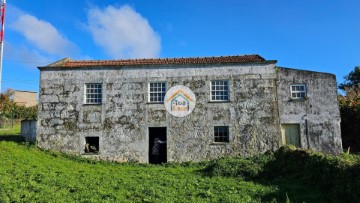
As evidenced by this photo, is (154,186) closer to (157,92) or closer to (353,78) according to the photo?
(157,92)

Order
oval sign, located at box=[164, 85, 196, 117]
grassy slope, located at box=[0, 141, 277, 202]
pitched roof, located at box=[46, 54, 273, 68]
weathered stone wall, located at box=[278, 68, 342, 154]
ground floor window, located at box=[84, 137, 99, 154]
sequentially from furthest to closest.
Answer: pitched roof, located at box=[46, 54, 273, 68], ground floor window, located at box=[84, 137, 99, 154], oval sign, located at box=[164, 85, 196, 117], weathered stone wall, located at box=[278, 68, 342, 154], grassy slope, located at box=[0, 141, 277, 202]

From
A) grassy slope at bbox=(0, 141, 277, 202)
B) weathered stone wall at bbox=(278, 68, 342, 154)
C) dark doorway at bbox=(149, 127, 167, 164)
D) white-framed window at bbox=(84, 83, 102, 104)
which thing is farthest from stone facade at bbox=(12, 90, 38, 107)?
weathered stone wall at bbox=(278, 68, 342, 154)

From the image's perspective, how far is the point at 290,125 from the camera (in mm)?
21219

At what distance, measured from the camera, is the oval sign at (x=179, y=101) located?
69.5ft

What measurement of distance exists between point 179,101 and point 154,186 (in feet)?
31.3

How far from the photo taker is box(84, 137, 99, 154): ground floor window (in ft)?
69.9

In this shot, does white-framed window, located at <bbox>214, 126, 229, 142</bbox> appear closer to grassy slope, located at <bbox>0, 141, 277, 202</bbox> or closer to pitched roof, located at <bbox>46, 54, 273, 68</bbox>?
pitched roof, located at <bbox>46, 54, 273, 68</bbox>

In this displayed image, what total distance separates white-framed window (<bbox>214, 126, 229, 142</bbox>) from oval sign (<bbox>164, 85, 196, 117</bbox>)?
212 cm

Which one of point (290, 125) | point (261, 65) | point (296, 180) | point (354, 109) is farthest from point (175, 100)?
point (354, 109)

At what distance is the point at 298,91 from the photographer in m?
21.5

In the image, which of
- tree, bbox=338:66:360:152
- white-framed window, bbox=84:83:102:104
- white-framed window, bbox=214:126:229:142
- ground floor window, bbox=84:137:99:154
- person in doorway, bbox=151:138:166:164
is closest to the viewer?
white-framed window, bbox=214:126:229:142

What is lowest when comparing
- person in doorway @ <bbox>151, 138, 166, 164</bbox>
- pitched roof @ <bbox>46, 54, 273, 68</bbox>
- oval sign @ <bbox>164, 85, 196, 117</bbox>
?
person in doorway @ <bbox>151, 138, 166, 164</bbox>

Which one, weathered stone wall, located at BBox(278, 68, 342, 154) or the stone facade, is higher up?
the stone facade

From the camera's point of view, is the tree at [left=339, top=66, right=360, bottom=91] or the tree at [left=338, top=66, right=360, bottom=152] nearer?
the tree at [left=338, top=66, right=360, bottom=152]
